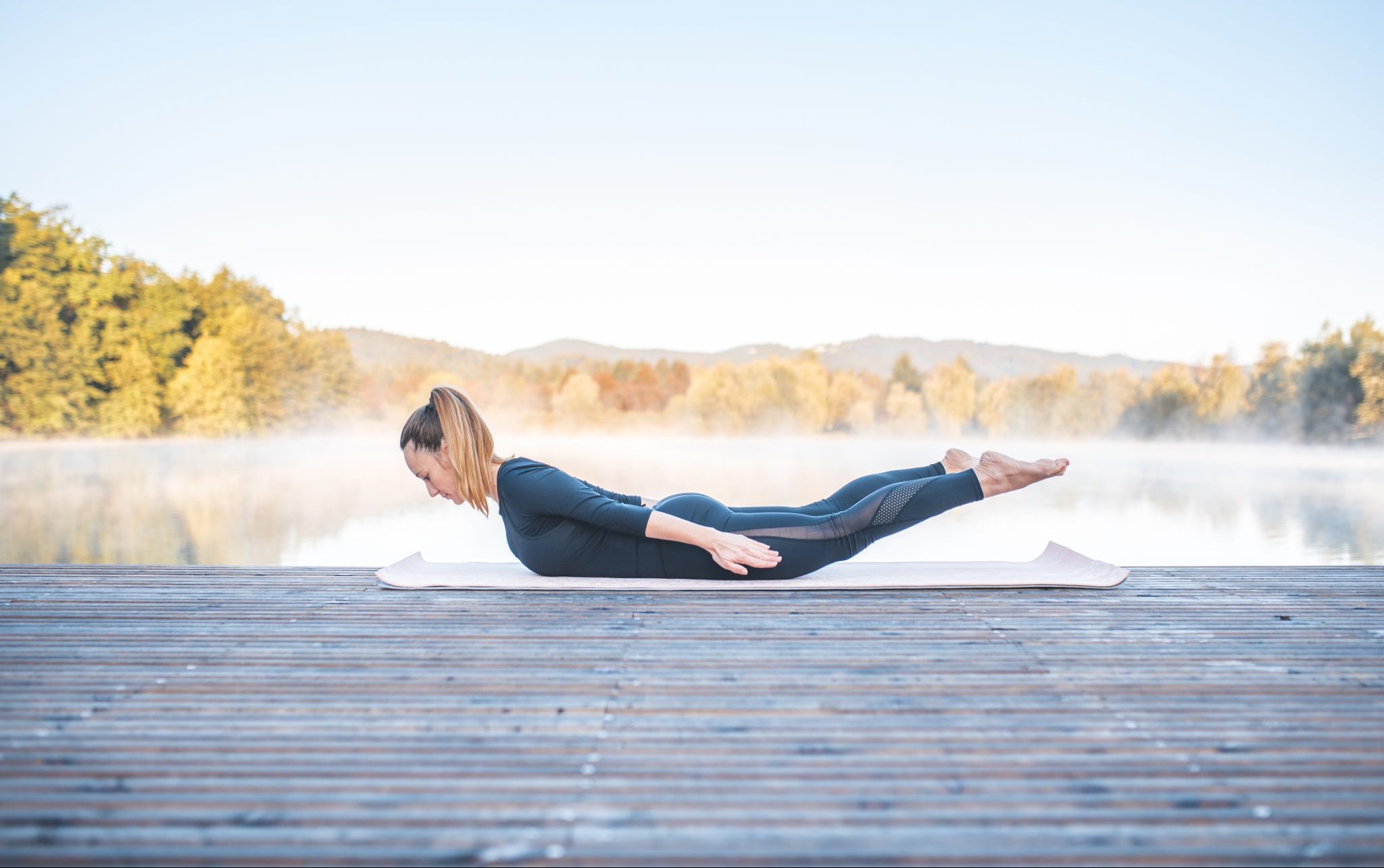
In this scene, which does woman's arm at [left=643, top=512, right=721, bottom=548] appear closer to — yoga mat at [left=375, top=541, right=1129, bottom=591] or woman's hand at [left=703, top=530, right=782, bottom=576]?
woman's hand at [left=703, top=530, right=782, bottom=576]

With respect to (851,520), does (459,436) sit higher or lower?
higher

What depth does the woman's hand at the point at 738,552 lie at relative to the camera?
2129 mm

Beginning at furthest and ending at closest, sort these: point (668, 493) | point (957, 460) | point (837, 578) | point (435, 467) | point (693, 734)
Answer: point (668, 493) → point (957, 460) → point (837, 578) → point (435, 467) → point (693, 734)

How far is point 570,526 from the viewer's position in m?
2.28

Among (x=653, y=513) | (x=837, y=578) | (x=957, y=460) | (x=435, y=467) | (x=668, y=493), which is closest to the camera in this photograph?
(x=653, y=513)

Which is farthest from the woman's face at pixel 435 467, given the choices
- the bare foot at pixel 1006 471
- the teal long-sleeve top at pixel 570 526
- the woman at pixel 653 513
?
the bare foot at pixel 1006 471

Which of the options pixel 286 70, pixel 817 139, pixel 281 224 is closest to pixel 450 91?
pixel 286 70

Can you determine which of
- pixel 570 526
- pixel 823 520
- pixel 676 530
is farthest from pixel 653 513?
pixel 823 520

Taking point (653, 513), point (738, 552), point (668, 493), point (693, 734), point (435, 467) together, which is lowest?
point (668, 493)

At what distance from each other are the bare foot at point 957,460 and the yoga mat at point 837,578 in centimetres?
29

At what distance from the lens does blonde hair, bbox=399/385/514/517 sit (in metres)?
2.14

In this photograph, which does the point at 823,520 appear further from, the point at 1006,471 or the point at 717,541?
the point at 1006,471

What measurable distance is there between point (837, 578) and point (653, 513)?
584 millimetres

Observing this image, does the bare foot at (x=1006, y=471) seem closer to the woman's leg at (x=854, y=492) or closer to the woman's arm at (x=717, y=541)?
the woman's leg at (x=854, y=492)
